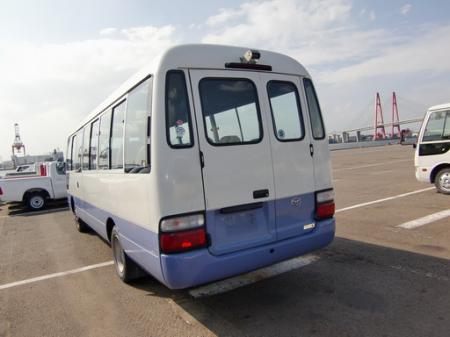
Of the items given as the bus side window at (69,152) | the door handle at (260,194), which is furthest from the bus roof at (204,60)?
the bus side window at (69,152)

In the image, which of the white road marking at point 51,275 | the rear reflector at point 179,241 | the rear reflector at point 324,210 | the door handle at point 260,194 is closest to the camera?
the rear reflector at point 179,241

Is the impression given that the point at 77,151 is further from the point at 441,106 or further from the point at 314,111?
the point at 441,106

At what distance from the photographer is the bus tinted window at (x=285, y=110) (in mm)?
4016

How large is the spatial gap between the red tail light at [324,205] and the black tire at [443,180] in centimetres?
664

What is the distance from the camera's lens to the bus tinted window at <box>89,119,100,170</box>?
5.89m

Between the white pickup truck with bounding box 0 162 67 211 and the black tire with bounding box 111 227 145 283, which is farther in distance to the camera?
the white pickup truck with bounding box 0 162 67 211

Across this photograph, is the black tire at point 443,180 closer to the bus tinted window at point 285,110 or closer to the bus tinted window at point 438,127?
the bus tinted window at point 438,127

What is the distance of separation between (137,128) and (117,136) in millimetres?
881

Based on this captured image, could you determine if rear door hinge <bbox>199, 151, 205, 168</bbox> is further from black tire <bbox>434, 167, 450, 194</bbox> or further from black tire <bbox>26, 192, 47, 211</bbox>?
black tire <bbox>26, 192, 47, 211</bbox>

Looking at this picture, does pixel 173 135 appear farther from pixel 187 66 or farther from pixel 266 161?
pixel 266 161

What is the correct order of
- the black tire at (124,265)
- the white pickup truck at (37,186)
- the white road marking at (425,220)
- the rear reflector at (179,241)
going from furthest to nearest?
1. the white pickup truck at (37,186)
2. the white road marking at (425,220)
3. the black tire at (124,265)
4. the rear reflector at (179,241)

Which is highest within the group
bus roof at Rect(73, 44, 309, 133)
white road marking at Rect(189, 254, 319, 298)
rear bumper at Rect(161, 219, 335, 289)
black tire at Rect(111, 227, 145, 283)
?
bus roof at Rect(73, 44, 309, 133)

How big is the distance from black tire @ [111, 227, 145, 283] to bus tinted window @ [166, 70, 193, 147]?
2078mm

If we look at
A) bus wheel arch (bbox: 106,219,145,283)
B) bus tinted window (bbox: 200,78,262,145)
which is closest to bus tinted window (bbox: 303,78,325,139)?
bus tinted window (bbox: 200,78,262,145)
